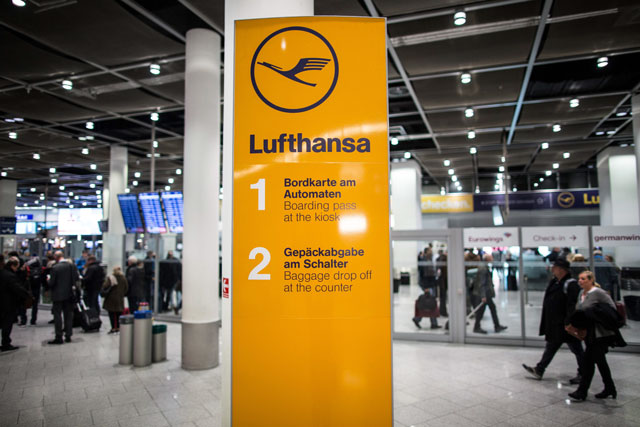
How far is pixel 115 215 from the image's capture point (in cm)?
1284

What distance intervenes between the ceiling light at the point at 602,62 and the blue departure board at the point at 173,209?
951 cm

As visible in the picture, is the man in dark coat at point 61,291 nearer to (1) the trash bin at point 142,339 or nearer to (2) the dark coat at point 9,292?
(2) the dark coat at point 9,292

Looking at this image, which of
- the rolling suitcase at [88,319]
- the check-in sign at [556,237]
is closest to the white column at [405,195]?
the check-in sign at [556,237]

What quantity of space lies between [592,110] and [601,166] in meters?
6.16

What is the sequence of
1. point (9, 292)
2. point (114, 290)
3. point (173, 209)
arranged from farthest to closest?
point (173, 209), point (114, 290), point (9, 292)

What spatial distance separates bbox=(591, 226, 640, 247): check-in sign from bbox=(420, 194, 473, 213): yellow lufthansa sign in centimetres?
1166

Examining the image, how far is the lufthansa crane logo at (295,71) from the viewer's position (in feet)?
8.92

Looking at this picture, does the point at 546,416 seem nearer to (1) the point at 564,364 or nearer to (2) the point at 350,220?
(1) the point at 564,364

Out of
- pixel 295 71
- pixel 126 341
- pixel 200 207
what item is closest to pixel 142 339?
pixel 126 341

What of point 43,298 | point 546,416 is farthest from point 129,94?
point 546,416

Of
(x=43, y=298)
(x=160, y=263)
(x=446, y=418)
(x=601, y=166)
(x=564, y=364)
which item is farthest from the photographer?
(x=601, y=166)

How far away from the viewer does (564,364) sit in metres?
6.73

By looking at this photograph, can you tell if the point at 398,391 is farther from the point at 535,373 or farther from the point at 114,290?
the point at 114,290

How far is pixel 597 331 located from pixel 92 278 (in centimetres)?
1001
